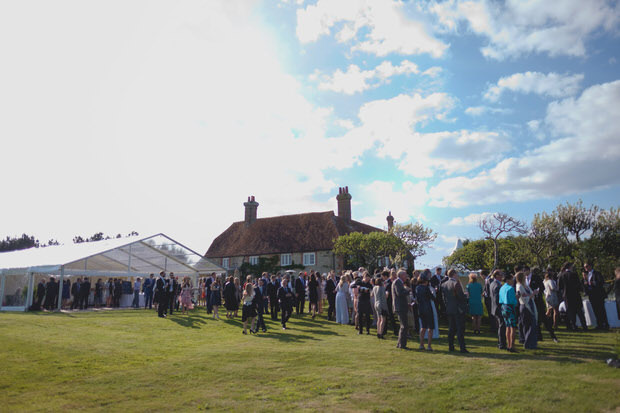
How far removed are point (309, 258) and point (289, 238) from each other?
11.9ft

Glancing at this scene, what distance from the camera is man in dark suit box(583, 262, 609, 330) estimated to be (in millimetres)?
11273

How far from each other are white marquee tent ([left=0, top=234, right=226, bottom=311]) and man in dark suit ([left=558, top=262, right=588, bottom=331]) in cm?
2076

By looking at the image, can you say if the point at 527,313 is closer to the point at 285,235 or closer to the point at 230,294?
the point at 230,294

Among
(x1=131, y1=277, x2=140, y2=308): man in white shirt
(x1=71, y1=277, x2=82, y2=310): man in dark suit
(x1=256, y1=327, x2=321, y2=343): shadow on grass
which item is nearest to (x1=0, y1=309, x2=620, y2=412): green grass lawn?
(x1=256, y1=327, x2=321, y2=343): shadow on grass

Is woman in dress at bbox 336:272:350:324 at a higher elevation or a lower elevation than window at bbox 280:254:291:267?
lower

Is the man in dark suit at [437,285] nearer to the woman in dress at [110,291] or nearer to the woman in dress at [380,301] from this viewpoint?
the woman in dress at [380,301]

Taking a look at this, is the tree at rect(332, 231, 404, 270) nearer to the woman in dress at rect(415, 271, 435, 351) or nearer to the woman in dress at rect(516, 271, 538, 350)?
the woman in dress at rect(415, 271, 435, 351)

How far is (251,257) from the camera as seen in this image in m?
43.2

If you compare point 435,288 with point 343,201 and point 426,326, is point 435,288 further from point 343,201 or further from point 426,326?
point 343,201

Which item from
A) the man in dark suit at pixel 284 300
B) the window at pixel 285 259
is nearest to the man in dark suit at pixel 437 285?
the man in dark suit at pixel 284 300

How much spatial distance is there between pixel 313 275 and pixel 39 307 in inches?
571

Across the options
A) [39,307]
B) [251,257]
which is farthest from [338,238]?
[39,307]

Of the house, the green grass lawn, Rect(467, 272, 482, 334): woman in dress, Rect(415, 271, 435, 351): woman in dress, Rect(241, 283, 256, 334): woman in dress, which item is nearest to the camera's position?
the green grass lawn

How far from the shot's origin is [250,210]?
47625 millimetres
